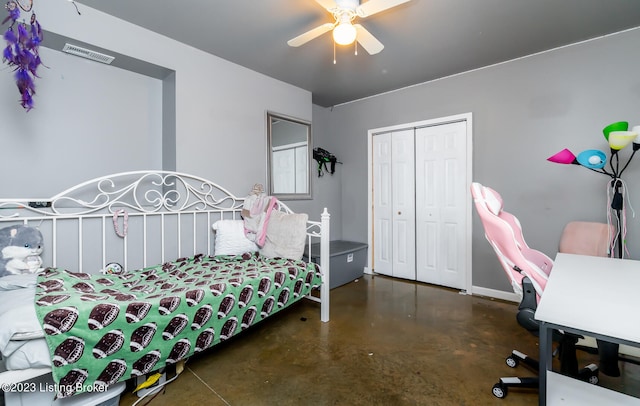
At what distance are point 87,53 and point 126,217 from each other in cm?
138

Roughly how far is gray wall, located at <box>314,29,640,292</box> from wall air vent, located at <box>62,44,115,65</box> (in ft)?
10.6

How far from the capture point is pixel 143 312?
1462 mm

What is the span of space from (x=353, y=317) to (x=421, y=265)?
147cm

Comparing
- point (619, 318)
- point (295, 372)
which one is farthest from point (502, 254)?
point (295, 372)

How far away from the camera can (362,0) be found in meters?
1.96

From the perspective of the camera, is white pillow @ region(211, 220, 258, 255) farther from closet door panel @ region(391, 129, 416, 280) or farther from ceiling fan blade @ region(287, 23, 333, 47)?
closet door panel @ region(391, 129, 416, 280)

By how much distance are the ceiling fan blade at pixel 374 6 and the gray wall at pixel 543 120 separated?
1.98m

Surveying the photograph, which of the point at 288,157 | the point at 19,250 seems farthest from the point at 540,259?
the point at 19,250

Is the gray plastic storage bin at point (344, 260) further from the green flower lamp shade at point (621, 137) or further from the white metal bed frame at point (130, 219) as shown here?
the green flower lamp shade at point (621, 137)

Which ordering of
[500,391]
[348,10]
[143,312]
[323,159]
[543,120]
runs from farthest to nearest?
[323,159] → [543,120] → [348,10] → [500,391] → [143,312]

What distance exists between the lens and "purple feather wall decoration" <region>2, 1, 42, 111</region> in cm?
177

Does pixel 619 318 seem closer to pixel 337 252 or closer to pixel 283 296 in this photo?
pixel 283 296

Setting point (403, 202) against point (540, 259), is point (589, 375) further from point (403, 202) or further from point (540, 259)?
point (403, 202)

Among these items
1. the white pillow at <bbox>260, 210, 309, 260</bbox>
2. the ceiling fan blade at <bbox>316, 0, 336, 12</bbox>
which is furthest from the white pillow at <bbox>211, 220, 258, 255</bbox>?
the ceiling fan blade at <bbox>316, 0, 336, 12</bbox>
